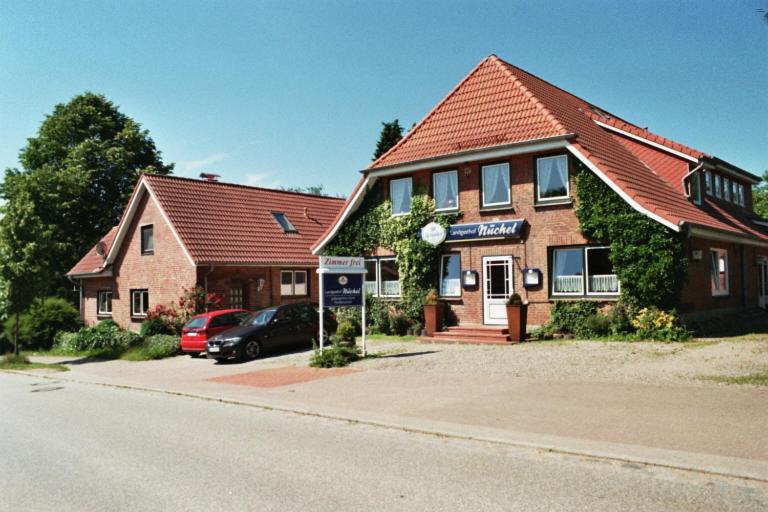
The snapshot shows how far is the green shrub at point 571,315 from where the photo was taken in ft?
61.5

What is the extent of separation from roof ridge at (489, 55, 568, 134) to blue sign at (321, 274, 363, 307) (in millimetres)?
7686

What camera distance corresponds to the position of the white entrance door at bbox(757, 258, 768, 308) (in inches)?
1045

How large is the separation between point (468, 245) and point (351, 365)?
731 cm

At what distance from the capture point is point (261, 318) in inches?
790

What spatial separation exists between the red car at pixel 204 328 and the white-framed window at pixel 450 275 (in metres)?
6.70

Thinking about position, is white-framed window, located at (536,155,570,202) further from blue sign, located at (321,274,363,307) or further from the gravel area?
blue sign, located at (321,274,363,307)

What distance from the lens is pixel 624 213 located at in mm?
18172

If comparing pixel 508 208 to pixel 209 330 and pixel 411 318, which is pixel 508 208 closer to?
pixel 411 318

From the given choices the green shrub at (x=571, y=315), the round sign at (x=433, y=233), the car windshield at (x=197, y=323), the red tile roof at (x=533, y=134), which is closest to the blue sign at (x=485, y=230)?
the round sign at (x=433, y=233)

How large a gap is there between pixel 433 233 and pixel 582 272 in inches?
200

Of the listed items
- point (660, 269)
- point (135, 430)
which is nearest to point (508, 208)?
point (660, 269)

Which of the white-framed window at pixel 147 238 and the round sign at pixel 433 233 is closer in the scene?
the round sign at pixel 433 233

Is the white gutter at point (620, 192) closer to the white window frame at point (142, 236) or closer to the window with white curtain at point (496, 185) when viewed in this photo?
the window with white curtain at point (496, 185)

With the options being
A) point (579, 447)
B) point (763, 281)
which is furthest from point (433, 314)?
point (763, 281)
